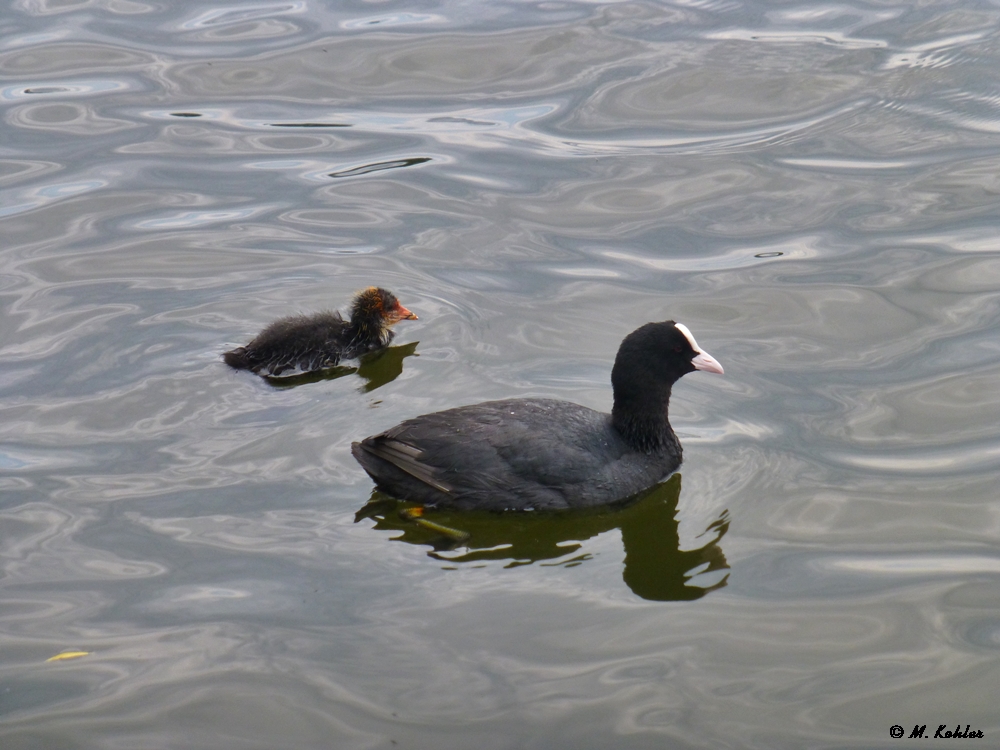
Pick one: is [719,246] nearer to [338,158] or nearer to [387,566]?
[338,158]

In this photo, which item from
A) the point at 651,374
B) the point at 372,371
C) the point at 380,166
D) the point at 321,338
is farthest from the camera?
the point at 380,166

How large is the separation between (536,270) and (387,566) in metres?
3.85

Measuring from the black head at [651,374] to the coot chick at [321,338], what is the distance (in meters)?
2.04

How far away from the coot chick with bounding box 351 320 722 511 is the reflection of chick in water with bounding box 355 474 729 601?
2.9 inches

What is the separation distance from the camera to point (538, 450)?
625 cm

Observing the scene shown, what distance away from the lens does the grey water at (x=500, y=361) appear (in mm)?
4988

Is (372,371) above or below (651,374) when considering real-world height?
below

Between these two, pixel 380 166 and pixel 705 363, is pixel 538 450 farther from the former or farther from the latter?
pixel 380 166

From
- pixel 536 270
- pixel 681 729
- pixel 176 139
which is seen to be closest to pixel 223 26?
pixel 176 139

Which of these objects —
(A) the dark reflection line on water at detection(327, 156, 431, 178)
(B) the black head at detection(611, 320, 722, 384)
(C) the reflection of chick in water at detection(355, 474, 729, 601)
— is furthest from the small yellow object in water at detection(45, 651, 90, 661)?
(A) the dark reflection line on water at detection(327, 156, 431, 178)

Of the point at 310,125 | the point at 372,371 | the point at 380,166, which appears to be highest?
the point at 310,125

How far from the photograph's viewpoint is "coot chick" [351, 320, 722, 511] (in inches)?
244

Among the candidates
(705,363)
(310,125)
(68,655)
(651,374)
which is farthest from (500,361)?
(310,125)

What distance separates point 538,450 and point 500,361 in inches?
60.3
